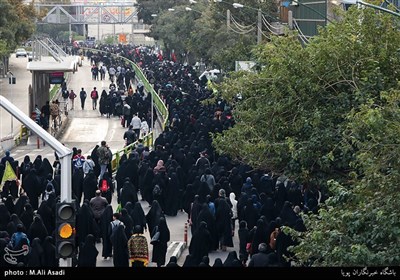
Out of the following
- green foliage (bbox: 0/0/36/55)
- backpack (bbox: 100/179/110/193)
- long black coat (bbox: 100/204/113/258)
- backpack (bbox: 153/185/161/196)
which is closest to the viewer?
long black coat (bbox: 100/204/113/258)

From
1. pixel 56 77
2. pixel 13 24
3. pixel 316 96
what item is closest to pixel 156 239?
pixel 316 96

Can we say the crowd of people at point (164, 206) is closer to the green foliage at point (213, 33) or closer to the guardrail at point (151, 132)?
the guardrail at point (151, 132)

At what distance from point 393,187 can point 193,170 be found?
41.0 feet

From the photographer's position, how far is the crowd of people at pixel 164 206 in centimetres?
1980

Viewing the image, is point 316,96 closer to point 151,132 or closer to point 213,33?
point 151,132

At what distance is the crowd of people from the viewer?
1980 centimetres

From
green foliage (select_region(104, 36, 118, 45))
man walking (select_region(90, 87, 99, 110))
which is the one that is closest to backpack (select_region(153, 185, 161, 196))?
man walking (select_region(90, 87, 99, 110))

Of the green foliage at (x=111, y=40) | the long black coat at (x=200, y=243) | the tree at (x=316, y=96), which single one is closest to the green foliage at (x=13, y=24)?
the tree at (x=316, y=96)

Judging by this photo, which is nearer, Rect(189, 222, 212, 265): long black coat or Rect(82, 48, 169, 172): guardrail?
Rect(189, 222, 212, 265): long black coat

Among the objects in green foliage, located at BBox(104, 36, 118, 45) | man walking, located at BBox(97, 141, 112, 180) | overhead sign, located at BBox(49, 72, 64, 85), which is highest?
man walking, located at BBox(97, 141, 112, 180)

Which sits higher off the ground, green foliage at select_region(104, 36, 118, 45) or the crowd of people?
the crowd of people

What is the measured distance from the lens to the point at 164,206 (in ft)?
88.2

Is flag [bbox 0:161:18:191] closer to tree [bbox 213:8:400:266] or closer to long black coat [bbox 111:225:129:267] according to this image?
tree [bbox 213:8:400:266]

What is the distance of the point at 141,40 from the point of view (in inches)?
5915
